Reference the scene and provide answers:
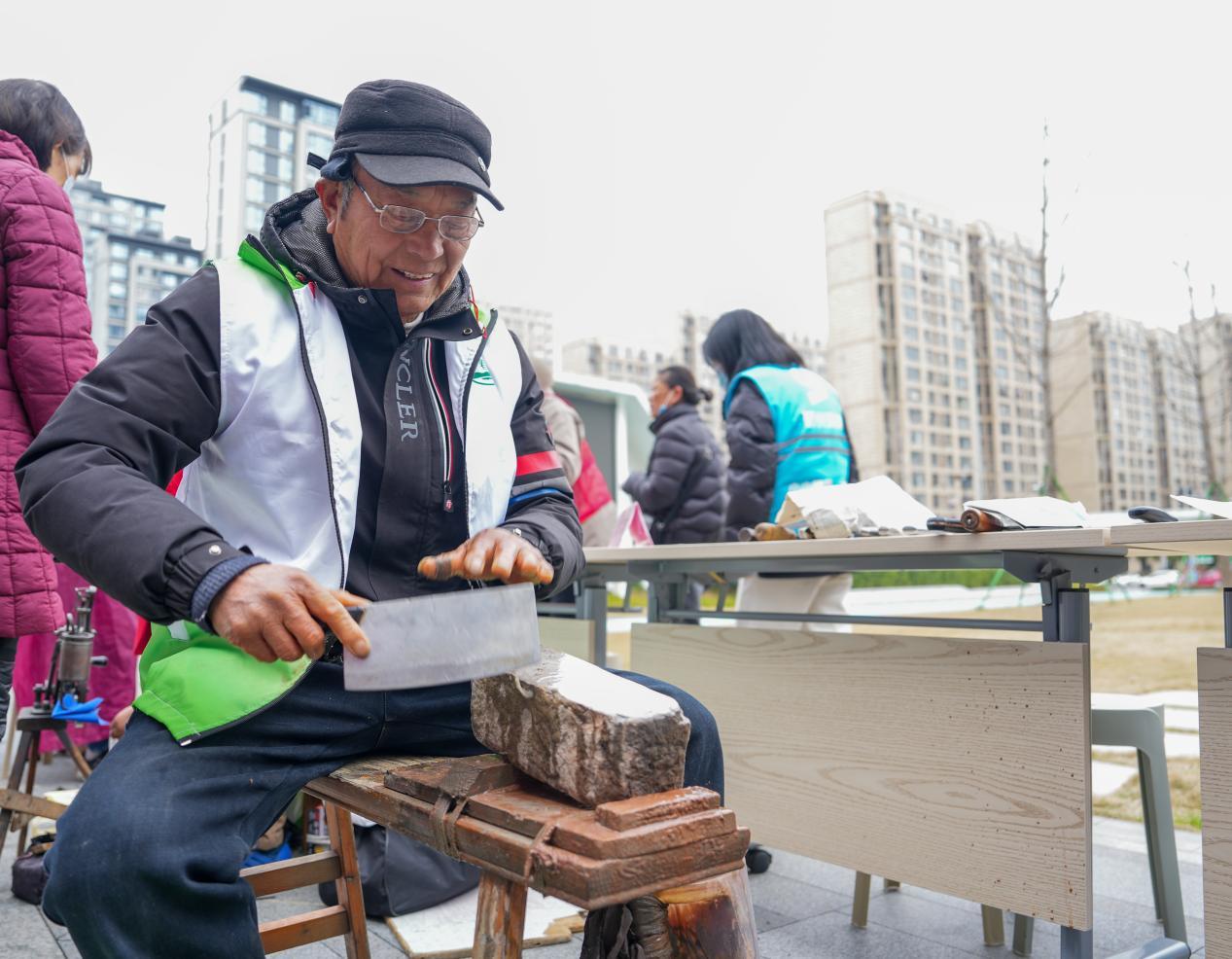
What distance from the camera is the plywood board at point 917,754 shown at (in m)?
1.79

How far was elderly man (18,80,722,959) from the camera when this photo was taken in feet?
3.60

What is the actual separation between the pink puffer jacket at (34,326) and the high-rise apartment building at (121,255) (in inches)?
139

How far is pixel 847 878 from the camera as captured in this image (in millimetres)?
2992

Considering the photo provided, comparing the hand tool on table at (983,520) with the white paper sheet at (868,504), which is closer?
the hand tool on table at (983,520)

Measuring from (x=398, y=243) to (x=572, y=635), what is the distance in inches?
74.5

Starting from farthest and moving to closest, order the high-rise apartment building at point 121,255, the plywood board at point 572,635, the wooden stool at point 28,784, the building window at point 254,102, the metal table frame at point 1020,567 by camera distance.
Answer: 1. the building window at point 254,102
2. the high-rise apartment building at point 121,255
3. the plywood board at point 572,635
4. the wooden stool at point 28,784
5. the metal table frame at point 1020,567

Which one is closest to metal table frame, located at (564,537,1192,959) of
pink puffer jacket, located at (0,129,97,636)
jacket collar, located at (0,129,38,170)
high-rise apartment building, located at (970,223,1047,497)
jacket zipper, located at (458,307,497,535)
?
jacket zipper, located at (458,307,497,535)

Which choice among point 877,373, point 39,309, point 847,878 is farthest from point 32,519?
point 877,373

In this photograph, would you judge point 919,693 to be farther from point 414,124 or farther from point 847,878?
point 414,124

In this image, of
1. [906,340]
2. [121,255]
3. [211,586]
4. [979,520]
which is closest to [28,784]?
[211,586]

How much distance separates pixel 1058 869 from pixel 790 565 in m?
0.94

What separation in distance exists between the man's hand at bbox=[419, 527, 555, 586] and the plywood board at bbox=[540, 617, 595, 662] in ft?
5.43

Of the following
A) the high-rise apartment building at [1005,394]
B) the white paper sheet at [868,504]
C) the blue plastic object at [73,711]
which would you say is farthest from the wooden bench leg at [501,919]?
the high-rise apartment building at [1005,394]

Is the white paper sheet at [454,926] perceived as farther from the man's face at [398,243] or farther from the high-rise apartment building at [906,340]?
the high-rise apartment building at [906,340]
